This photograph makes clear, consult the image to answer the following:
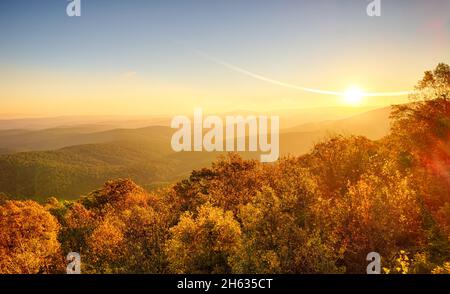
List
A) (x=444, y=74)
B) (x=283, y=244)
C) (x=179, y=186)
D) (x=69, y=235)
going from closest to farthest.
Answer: (x=283, y=244) → (x=444, y=74) → (x=69, y=235) → (x=179, y=186)

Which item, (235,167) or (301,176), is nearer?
(301,176)

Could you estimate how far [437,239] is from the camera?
32.7 meters

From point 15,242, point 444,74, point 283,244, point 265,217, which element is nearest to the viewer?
point 283,244

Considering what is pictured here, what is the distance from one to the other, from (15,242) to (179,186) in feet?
102

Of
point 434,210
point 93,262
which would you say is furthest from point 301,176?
point 93,262

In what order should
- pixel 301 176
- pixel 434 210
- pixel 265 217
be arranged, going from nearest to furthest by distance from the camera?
pixel 265 217 < pixel 301 176 < pixel 434 210

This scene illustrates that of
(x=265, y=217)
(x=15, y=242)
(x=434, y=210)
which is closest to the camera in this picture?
(x=265, y=217)

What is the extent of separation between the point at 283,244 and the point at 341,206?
10592 millimetres

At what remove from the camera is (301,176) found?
1245 inches

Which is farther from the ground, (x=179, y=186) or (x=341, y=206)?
(x=341, y=206)

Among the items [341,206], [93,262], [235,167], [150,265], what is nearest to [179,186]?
[235,167]

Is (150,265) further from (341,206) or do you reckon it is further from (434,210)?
(434,210)
